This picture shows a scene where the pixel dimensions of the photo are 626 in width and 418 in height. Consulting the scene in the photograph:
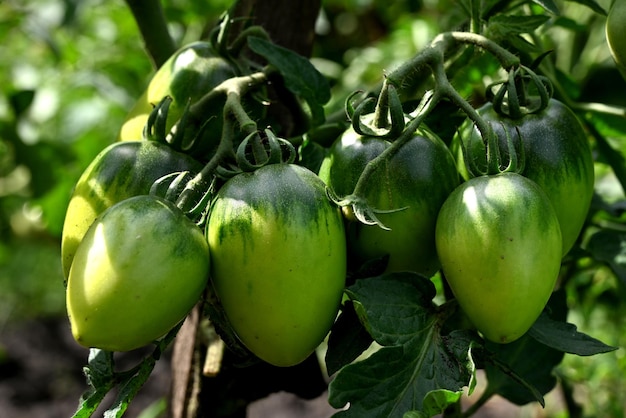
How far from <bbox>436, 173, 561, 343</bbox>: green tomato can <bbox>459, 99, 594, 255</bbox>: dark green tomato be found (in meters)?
0.06

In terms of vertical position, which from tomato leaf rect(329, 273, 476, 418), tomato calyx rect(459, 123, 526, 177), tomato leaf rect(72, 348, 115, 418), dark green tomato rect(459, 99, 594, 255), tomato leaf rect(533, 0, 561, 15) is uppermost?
tomato leaf rect(533, 0, 561, 15)

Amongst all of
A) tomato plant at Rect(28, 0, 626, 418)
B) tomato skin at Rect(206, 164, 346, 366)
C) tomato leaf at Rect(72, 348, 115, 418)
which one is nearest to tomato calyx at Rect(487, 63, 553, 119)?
tomato plant at Rect(28, 0, 626, 418)

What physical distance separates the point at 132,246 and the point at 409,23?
1742 millimetres

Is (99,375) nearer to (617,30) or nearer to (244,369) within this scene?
(244,369)

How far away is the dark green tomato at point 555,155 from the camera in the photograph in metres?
0.72

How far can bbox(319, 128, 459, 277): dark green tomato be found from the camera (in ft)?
2.28

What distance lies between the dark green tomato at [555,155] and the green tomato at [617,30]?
0.26 ft

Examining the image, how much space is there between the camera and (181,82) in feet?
2.84

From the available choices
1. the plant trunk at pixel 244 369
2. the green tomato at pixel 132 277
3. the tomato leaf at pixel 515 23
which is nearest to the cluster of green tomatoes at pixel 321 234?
the green tomato at pixel 132 277

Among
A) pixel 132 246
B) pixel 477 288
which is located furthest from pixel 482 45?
pixel 132 246

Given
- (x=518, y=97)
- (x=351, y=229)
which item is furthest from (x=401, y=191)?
(x=518, y=97)

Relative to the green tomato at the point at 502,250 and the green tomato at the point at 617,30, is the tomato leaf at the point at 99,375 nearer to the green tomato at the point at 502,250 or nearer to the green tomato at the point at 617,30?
the green tomato at the point at 502,250

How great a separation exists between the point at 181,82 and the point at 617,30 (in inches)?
18.1

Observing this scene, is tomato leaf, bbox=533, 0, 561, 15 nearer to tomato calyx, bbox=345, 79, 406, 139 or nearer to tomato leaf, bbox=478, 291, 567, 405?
tomato calyx, bbox=345, 79, 406, 139
